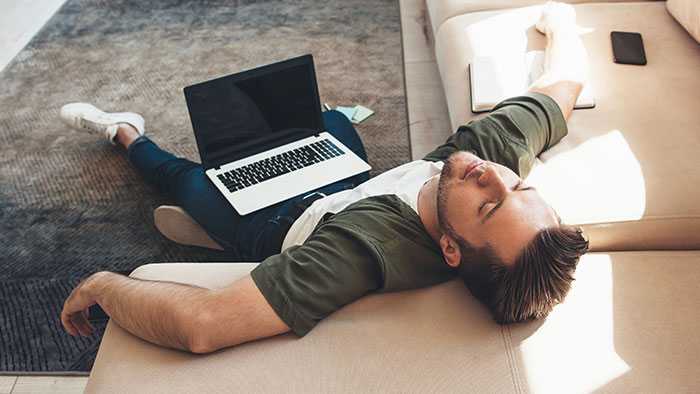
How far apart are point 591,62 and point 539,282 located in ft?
3.36

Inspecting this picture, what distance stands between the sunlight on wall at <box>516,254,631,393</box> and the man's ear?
0.19 metres

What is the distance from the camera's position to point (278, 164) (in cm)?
179

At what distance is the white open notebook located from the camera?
1.69m

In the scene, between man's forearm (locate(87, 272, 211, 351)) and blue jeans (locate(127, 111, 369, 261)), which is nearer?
man's forearm (locate(87, 272, 211, 351))

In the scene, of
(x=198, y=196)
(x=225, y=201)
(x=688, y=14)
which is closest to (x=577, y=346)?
(x=225, y=201)

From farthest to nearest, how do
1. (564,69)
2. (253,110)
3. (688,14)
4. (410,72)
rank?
1. (410,72)
2. (688,14)
3. (253,110)
4. (564,69)

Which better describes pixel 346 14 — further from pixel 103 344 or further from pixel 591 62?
pixel 103 344

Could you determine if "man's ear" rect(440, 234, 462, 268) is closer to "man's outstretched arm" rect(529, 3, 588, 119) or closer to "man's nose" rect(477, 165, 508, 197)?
"man's nose" rect(477, 165, 508, 197)

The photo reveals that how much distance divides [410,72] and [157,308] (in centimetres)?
197

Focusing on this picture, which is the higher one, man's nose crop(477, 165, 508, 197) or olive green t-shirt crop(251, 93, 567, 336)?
man's nose crop(477, 165, 508, 197)

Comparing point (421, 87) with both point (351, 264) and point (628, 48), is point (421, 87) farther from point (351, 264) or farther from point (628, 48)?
point (351, 264)

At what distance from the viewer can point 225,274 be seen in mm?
1222

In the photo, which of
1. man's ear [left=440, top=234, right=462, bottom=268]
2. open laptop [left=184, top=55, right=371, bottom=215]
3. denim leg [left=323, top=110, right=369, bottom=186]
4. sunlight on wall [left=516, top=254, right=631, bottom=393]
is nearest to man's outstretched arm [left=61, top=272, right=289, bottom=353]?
man's ear [left=440, top=234, right=462, bottom=268]

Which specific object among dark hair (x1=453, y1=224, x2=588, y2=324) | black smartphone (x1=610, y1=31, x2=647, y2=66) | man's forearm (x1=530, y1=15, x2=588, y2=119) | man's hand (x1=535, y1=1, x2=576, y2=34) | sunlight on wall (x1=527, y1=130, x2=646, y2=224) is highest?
man's hand (x1=535, y1=1, x2=576, y2=34)
